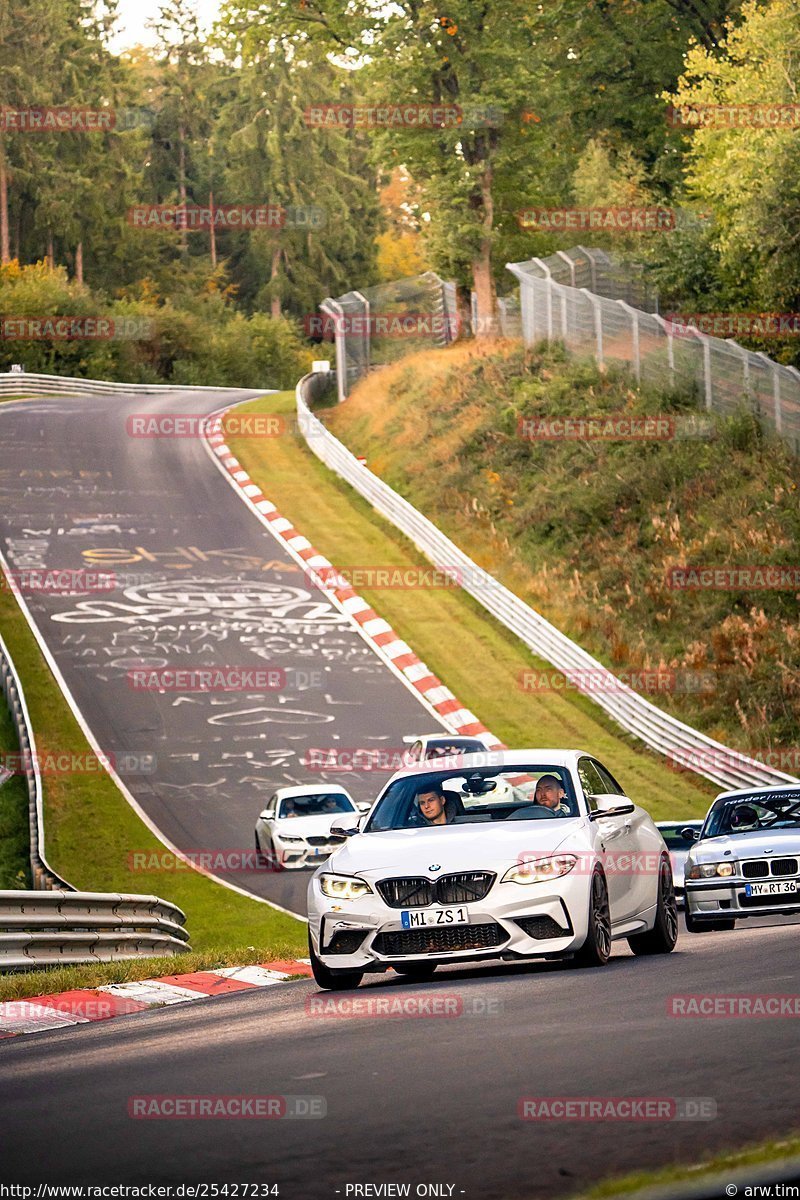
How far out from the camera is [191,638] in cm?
3297

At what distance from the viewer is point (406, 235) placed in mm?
130250

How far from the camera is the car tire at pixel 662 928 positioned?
12242mm

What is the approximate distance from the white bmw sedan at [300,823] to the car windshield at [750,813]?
6127 mm

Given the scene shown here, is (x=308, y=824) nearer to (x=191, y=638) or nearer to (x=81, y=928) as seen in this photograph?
(x=81, y=928)

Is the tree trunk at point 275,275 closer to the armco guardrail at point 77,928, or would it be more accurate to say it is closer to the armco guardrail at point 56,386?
the armco guardrail at point 56,386

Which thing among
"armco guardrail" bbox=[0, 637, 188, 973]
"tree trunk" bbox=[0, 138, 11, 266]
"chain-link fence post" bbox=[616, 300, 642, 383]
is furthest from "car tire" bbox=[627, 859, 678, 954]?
"tree trunk" bbox=[0, 138, 11, 266]

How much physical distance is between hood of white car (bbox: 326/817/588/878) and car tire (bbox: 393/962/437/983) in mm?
641

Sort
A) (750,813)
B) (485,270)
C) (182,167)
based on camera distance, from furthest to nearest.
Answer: (182,167), (485,270), (750,813)

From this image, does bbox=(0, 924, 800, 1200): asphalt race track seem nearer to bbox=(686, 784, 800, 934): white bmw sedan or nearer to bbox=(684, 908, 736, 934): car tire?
bbox=(686, 784, 800, 934): white bmw sedan

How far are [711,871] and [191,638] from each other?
1895 cm

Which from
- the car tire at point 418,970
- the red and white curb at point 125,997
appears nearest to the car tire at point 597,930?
the car tire at point 418,970

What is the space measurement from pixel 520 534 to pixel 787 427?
6.54 meters

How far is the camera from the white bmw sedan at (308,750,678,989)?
10609mm

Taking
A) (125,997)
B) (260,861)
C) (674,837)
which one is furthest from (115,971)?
(260,861)
